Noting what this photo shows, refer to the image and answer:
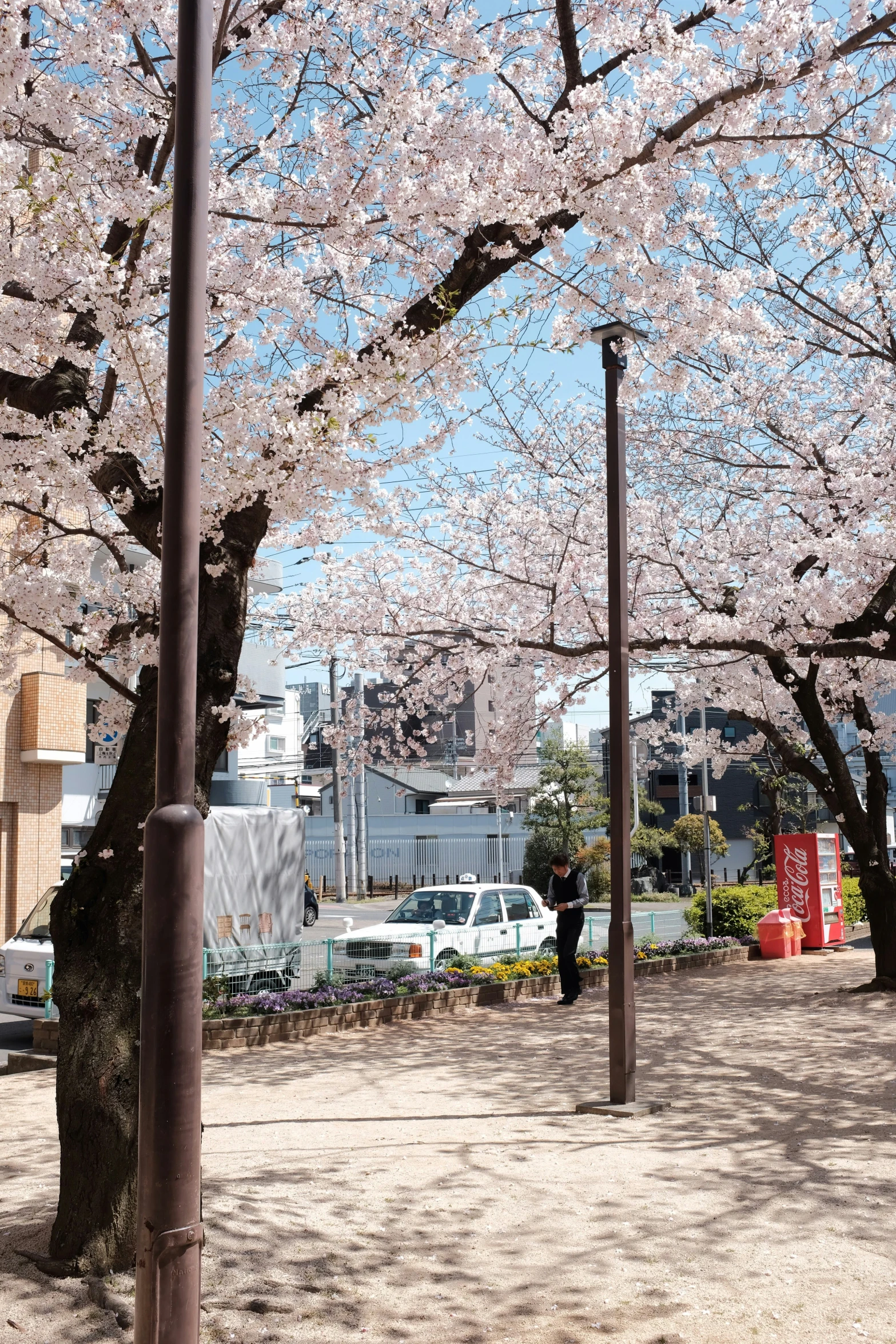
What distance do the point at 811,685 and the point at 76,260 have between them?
11743 millimetres

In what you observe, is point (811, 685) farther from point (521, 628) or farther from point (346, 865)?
point (346, 865)

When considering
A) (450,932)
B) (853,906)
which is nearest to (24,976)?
Answer: (450,932)

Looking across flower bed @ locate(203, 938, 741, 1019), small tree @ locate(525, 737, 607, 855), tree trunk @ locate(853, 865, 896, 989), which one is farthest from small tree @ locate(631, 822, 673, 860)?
tree trunk @ locate(853, 865, 896, 989)

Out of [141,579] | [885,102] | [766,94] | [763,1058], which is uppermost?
[885,102]

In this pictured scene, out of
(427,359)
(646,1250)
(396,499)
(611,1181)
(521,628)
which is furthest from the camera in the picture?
(521,628)

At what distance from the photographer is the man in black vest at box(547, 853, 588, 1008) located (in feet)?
46.1

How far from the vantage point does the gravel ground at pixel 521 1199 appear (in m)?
4.54

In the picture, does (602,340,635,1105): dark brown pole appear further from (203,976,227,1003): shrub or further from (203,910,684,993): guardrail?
(203,910,684,993): guardrail

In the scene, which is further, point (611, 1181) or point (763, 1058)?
point (763, 1058)

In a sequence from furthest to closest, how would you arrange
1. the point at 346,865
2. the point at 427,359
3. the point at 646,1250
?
the point at 346,865
the point at 427,359
the point at 646,1250

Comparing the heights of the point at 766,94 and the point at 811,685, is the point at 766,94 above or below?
above

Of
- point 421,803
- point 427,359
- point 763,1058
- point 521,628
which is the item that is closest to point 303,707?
point 421,803

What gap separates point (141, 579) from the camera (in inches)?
265

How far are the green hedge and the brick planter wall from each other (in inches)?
280
